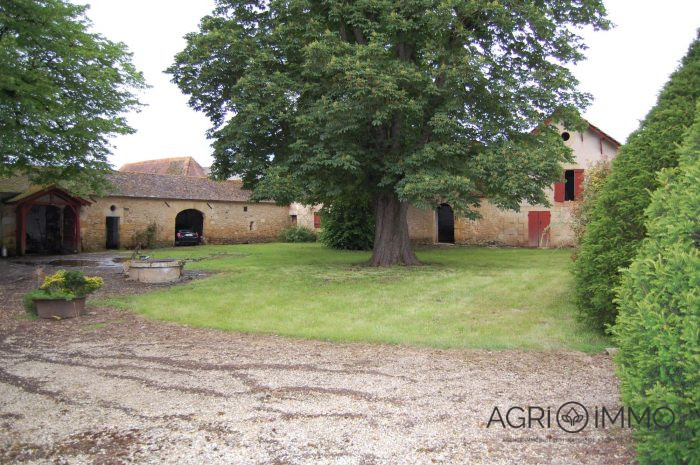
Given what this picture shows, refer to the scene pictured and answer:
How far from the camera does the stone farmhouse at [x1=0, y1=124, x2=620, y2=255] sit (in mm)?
23812

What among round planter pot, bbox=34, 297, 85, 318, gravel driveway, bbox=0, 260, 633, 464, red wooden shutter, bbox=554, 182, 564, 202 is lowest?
gravel driveway, bbox=0, 260, 633, 464

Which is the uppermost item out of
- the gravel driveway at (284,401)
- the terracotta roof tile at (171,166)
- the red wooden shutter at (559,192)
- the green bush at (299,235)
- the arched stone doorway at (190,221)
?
the terracotta roof tile at (171,166)

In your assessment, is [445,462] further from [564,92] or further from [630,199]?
[564,92]

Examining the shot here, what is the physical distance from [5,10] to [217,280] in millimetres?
9071

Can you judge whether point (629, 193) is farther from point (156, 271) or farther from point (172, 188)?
point (172, 188)

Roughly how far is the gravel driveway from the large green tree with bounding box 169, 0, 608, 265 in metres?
7.17

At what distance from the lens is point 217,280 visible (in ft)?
44.3

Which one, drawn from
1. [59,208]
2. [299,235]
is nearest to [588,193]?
[299,235]

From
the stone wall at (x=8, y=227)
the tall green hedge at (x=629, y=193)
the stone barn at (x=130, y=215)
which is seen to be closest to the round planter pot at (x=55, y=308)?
the tall green hedge at (x=629, y=193)

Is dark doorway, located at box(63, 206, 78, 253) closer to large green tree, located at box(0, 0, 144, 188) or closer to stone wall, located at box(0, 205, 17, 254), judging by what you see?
stone wall, located at box(0, 205, 17, 254)

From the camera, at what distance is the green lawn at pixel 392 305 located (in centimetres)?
707

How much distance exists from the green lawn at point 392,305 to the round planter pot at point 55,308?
1129mm

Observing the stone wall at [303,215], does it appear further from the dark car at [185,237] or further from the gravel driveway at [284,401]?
the gravel driveway at [284,401]

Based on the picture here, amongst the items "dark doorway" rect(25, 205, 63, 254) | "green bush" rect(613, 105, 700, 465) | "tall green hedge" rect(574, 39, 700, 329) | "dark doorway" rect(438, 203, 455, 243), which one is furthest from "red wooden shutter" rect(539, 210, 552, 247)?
"dark doorway" rect(25, 205, 63, 254)
